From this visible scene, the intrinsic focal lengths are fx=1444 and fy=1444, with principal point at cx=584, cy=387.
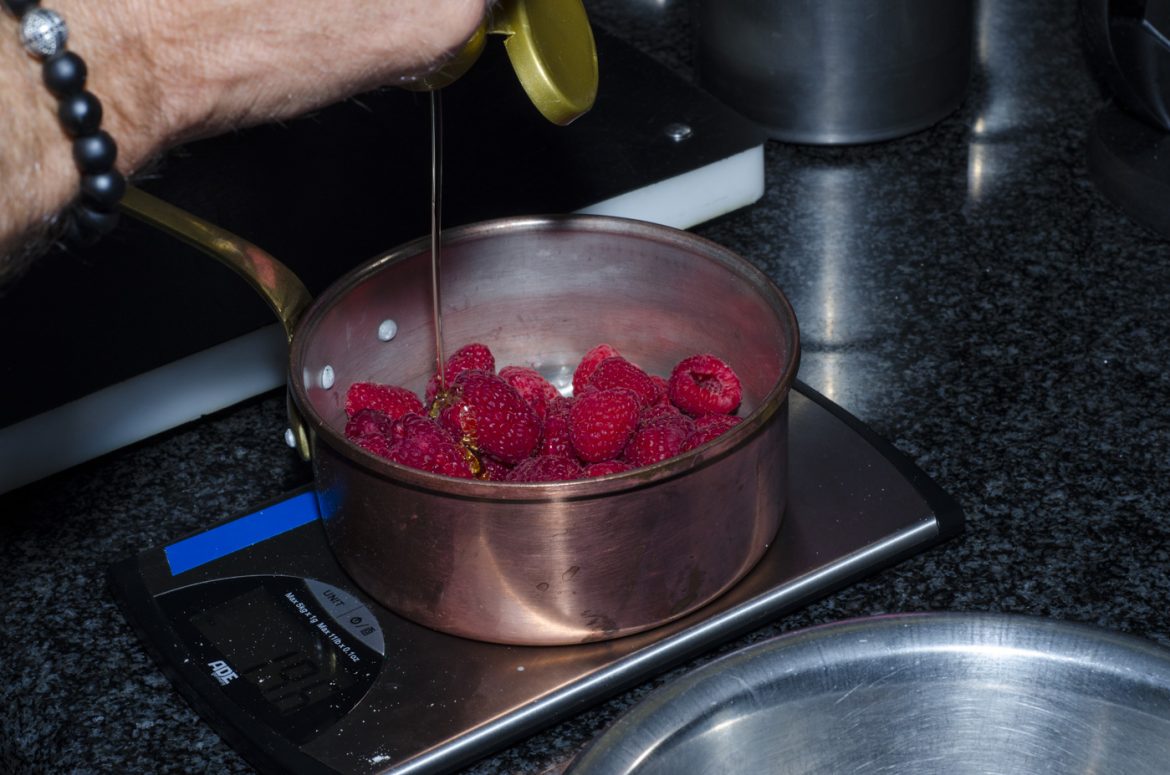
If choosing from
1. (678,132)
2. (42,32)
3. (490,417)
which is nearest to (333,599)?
(490,417)

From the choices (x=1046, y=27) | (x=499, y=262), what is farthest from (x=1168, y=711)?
(x=1046, y=27)

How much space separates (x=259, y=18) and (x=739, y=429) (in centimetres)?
29

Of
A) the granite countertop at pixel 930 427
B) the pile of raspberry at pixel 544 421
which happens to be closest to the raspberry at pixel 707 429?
the pile of raspberry at pixel 544 421

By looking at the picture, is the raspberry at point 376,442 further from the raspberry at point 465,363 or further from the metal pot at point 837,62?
the metal pot at point 837,62

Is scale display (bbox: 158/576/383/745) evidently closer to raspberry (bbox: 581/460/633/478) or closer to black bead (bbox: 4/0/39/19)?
raspberry (bbox: 581/460/633/478)

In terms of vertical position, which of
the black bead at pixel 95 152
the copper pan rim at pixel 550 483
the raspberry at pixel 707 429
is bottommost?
the raspberry at pixel 707 429

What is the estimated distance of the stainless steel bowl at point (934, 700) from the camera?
668mm

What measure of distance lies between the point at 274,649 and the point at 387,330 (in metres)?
0.23

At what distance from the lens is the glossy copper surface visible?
68cm

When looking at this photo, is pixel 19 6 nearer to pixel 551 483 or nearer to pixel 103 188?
pixel 103 188

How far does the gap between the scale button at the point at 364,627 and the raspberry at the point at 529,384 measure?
18cm

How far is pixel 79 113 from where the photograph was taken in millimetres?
562

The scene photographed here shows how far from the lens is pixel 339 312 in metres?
0.84

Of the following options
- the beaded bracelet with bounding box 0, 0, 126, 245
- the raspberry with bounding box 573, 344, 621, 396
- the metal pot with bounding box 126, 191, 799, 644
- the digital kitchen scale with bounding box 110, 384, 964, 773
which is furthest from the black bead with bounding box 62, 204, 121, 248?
the raspberry with bounding box 573, 344, 621, 396
